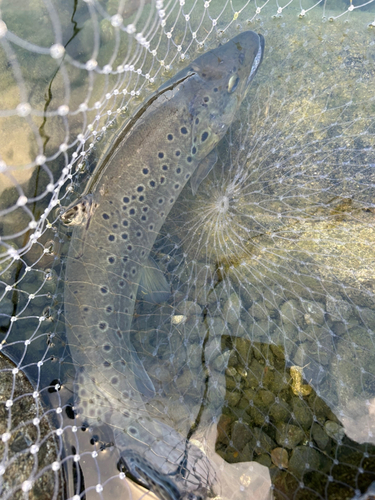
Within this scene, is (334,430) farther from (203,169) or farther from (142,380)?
(203,169)

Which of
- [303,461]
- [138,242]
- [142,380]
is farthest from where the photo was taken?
[138,242]

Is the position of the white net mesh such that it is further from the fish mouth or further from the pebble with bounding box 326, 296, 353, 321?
the fish mouth

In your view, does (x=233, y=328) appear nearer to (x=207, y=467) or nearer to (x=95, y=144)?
(x=207, y=467)

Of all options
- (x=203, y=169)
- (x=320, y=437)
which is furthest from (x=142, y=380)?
(x=203, y=169)

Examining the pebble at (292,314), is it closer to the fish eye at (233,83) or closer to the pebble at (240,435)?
the pebble at (240,435)

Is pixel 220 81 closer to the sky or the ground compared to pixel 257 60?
closer to the ground
